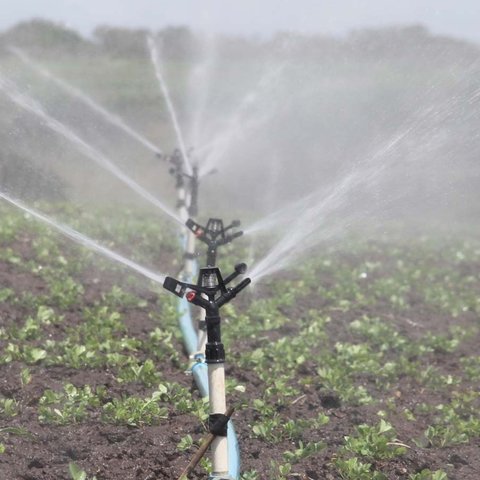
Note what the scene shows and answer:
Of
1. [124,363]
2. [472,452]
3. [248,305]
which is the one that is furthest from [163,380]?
[248,305]

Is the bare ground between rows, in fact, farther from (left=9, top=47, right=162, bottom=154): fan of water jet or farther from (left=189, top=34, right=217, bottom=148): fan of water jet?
(left=9, top=47, right=162, bottom=154): fan of water jet

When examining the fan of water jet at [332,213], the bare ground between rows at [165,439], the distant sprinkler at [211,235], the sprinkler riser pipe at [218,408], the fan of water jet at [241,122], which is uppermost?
the fan of water jet at [241,122]

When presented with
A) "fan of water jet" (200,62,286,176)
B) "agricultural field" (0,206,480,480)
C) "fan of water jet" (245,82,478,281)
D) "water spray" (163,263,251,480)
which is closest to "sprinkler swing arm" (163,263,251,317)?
"water spray" (163,263,251,480)

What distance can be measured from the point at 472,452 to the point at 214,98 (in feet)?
56.6

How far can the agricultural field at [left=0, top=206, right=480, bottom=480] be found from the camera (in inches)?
204

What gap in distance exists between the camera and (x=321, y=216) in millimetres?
7801

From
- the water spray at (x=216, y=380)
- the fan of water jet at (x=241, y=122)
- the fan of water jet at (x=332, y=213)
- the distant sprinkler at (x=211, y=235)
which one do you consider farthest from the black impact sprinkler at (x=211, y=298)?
the fan of water jet at (x=241, y=122)

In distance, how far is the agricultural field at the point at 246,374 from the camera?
17.0ft

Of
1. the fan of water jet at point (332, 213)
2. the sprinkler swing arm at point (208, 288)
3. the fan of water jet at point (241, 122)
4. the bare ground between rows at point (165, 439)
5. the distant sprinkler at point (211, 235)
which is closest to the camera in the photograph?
the sprinkler swing arm at point (208, 288)

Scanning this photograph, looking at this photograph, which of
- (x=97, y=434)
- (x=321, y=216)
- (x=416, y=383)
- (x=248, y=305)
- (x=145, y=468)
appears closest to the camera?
(x=145, y=468)

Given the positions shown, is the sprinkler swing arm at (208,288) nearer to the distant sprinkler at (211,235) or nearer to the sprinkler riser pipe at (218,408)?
the sprinkler riser pipe at (218,408)

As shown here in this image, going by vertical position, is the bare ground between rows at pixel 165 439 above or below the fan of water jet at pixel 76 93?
below

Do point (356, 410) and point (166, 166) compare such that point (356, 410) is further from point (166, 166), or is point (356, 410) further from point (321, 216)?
point (166, 166)

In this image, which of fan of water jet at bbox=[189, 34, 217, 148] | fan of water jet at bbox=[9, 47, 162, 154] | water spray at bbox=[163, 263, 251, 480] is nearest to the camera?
water spray at bbox=[163, 263, 251, 480]
